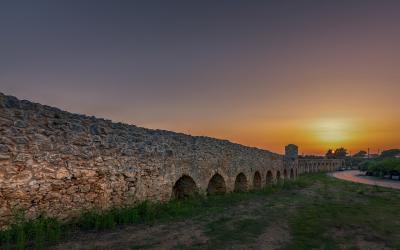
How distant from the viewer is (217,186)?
516 inches

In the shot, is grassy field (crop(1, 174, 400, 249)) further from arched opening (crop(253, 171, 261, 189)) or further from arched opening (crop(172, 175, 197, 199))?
arched opening (crop(253, 171, 261, 189))

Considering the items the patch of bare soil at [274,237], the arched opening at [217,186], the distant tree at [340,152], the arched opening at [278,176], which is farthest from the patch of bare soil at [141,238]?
the distant tree at [340,152]

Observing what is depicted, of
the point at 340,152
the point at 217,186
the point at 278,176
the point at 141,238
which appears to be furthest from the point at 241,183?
the point at 340,152

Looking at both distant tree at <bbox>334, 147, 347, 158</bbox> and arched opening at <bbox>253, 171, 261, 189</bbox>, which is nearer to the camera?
arched opening at <bbox>253, 171, 261, 189</bbox>

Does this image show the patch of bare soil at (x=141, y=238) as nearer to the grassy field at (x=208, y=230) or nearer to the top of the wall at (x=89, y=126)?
the grassy field at (x=208, y=230)

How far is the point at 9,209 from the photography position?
495cm

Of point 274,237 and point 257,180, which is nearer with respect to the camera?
point 274,237

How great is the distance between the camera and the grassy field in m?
5.26

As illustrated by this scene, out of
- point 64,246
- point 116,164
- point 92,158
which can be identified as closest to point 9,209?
point 64,246

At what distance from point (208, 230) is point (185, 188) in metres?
4.14

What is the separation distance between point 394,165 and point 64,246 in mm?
43400

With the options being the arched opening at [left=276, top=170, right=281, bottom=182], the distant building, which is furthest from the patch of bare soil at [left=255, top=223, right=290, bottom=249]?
the distant building

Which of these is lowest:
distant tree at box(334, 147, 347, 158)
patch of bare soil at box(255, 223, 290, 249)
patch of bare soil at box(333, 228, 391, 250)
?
patch of bare soil at box(255, 223, 290, 249)

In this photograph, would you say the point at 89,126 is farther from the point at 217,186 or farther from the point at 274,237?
the point at 217,186
